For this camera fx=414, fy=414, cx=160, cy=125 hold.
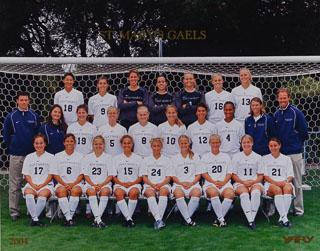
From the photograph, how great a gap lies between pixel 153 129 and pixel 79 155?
37.4 inches

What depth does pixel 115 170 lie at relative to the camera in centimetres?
488

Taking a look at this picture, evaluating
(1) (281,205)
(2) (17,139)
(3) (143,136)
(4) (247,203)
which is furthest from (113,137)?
(1) (281,205)

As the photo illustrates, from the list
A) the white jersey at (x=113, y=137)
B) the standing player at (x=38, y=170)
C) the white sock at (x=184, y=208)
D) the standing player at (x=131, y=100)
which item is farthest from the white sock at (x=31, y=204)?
the white sock at (x=184, y=208)

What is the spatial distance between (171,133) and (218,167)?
0.72 m

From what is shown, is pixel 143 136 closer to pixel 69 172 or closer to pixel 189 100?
pixel 189 100

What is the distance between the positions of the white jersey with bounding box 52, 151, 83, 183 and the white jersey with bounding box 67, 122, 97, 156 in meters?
0.22

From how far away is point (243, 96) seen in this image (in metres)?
5.23

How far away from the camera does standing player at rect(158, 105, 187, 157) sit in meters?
5.09

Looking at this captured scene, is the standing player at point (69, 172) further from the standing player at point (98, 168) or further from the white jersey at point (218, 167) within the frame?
the white jersey at point (218, 167)

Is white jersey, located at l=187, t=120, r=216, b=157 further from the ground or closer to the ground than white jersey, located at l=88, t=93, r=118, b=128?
closer to the ground

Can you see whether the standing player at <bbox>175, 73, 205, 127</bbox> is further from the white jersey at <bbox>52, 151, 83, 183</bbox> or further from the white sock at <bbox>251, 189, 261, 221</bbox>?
the white jersey at <bbox>52, 151, 83, 183</bbox>

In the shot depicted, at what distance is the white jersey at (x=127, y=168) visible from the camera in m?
4.87

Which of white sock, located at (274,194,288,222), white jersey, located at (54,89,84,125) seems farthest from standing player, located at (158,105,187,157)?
white sock, located at (274,194,288,222)

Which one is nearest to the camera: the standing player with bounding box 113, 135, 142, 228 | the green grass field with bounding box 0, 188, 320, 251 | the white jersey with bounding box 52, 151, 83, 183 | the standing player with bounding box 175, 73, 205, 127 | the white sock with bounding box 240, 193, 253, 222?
the green grass field with bounding box 0, 188, 320, 251
